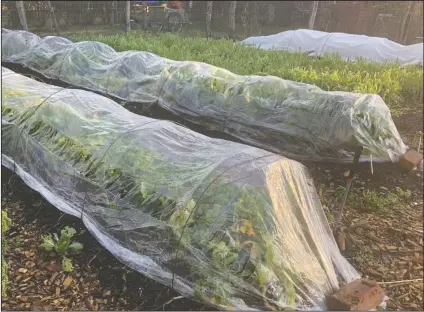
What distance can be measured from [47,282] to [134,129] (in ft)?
4.88

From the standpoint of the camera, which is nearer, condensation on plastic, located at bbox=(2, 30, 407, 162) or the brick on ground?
the brick on ground

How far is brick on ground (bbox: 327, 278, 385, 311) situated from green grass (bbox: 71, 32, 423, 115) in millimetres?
4025

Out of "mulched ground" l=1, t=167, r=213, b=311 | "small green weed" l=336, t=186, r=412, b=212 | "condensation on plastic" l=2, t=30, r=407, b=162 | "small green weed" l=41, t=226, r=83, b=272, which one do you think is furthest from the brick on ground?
"condensation on plastic" l=2, t=30, r=407, b=162

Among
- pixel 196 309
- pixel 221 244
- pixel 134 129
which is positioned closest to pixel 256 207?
pixel 221 244

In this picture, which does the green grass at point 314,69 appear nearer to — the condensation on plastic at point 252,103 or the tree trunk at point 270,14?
the condensation on plastic at point 252,103

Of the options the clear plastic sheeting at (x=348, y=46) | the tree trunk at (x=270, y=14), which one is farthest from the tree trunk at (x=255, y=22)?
the clear plastic sheeting at (x=348, y=46)

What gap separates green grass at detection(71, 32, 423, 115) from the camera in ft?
22.6

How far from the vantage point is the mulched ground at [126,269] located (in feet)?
9.51

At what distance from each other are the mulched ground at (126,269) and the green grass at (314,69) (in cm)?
243

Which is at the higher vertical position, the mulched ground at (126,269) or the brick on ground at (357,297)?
the brick on ground at (357,297)

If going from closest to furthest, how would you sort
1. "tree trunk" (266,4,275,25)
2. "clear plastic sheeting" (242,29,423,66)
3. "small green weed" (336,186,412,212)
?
"small green weed" (336,186,412,212)
"clear plastic sheeting" (242,29,423,66)
"tree trunk" (266,4,275,25)

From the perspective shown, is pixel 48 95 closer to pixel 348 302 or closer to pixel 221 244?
pixel 221 244

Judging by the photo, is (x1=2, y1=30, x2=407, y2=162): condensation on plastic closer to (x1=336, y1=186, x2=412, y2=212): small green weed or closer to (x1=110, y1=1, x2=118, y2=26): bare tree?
(x1=336, y1=186, x2=412, y2=212): small green weed

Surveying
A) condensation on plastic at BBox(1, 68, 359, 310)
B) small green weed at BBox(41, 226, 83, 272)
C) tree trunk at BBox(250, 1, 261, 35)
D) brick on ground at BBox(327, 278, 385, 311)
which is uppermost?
condensation on plastic at BBox(1, 68, 359, 310)
